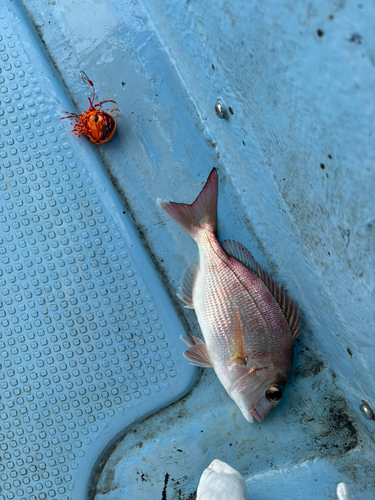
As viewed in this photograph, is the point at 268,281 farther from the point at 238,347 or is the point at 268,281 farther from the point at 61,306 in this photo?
the point at 61,306

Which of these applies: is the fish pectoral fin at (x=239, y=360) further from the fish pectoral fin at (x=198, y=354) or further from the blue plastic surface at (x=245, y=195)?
the blue plastic surface at (x=245, y=195)

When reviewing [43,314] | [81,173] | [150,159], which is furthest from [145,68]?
[43,314]

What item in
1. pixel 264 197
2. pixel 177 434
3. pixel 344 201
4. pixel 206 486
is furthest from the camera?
pixel 177 434

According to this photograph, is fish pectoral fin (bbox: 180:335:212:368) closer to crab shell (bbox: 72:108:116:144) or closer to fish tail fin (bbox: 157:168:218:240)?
fish tail fin (bbox: 157:168:218:240)

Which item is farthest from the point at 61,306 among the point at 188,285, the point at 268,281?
the point at 268,281

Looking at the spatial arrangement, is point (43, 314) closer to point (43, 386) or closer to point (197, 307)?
point (43, 386)

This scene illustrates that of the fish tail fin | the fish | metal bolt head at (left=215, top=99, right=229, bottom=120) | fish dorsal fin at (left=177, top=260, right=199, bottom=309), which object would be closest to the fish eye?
the fish
